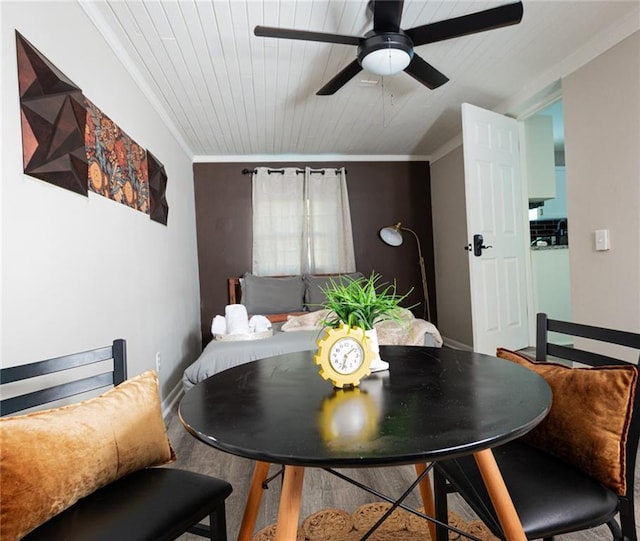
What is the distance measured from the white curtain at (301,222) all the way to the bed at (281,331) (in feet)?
1.32

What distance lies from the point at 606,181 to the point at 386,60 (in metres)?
1.58

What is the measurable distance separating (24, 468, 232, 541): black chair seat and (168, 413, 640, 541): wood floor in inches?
22.9

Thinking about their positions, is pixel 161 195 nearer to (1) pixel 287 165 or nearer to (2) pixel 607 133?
(1) pixel 287 165

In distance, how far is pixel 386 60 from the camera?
1961mm

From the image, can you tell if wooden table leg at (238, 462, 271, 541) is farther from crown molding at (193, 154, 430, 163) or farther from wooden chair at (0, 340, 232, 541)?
crown molding at (193, 154, 430, 163)

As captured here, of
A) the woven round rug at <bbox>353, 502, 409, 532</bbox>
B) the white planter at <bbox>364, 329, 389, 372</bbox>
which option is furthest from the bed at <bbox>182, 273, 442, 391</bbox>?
the woven round rug at <bbox>353, 502, 409, 532</bbox>

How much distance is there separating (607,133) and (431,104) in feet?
4.56

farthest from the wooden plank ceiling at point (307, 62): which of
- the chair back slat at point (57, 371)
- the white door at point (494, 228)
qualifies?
the chair back slat at point (57, 371)

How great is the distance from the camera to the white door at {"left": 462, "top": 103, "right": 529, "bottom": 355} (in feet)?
9.72

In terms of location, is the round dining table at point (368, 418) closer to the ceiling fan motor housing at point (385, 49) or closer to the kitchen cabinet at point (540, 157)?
the ceiling fan motor housing at point (385, 49)

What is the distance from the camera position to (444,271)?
460 cm

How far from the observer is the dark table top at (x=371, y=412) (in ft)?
2.20

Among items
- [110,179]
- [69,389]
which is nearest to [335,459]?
[69,389]

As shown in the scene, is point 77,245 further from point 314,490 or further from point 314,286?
point 314,286
